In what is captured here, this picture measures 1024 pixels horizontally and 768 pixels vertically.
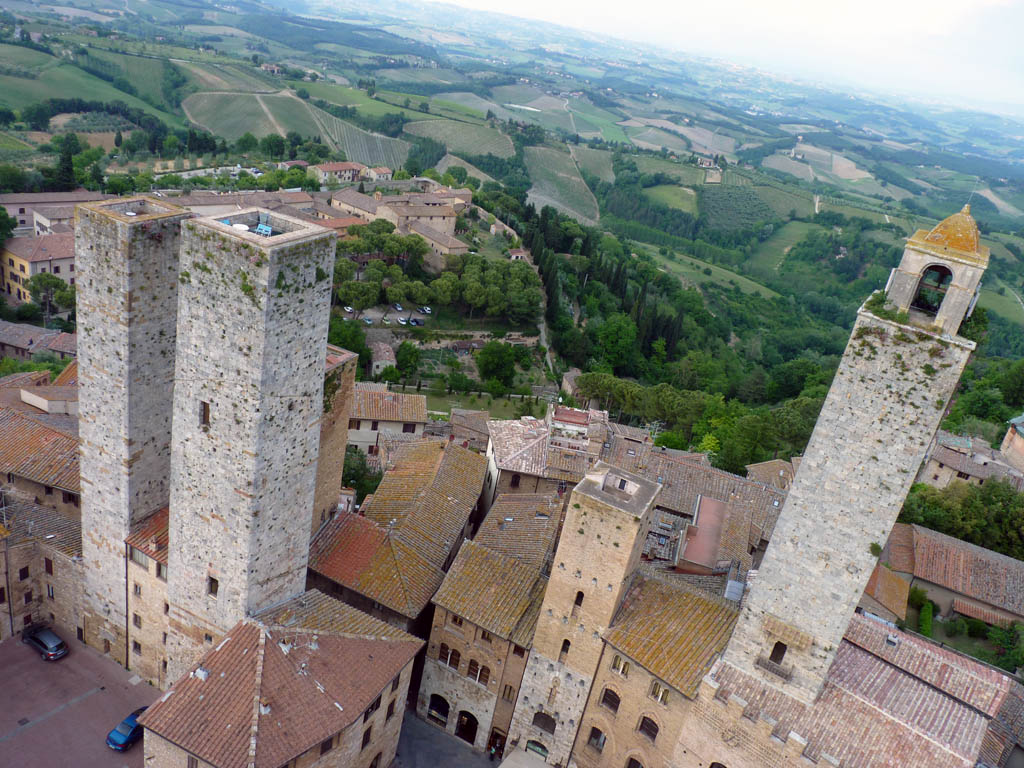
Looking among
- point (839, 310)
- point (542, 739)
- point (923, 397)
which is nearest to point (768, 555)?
point (923, 397)

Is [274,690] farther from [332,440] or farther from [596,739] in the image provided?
[596,739]

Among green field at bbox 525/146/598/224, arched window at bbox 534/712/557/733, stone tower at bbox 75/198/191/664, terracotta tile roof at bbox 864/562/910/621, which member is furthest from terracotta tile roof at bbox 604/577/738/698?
green field at bbox 525/146/598/224

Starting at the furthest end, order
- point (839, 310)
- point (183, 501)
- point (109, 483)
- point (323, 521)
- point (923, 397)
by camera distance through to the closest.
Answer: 1. point (839, 310)
2. point (323, 521)
3. point (109, 483)
4. point (183, 501)
5. point (923, 397)

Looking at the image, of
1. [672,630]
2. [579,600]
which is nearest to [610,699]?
[672,630]

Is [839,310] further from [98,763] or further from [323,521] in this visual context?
[98,763]

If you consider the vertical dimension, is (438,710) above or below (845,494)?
below

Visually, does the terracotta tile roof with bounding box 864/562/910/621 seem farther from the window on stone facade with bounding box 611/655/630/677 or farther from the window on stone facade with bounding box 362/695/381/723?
the window on stone facade with bounding box 362/695/381/723

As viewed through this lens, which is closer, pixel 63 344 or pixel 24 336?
pixel 63 344

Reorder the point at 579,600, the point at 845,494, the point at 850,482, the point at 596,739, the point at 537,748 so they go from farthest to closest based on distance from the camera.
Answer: the point at 537,748 < the point at 596,739 < the point at 579,600 < the point at 845,494 < the point at 850,482
